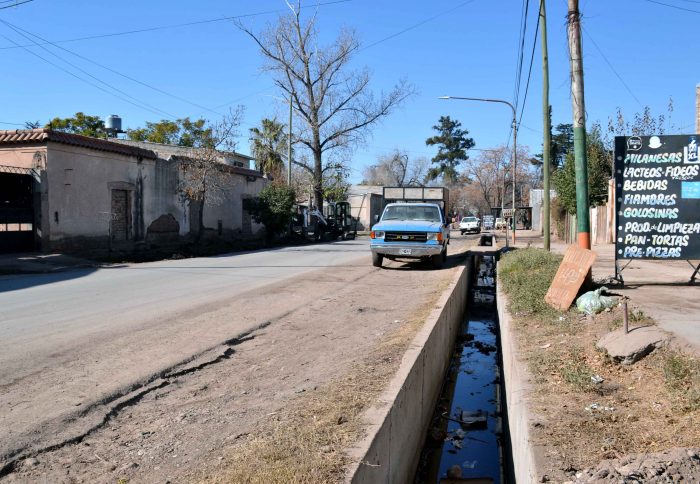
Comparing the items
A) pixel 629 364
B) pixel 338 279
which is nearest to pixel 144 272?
pixel 338 279

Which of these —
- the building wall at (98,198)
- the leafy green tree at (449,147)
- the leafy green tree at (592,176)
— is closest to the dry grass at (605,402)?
the building wall at (98,198)

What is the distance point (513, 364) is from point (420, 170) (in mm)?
85330

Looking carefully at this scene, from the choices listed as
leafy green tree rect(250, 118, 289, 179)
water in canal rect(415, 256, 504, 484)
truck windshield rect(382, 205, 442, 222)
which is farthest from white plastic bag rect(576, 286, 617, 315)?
leafy green tree rect(250, 118, 289, 179)

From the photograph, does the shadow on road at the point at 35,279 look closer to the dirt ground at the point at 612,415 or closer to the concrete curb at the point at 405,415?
the concrete curb at the point at 405,415

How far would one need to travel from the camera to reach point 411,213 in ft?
59.0

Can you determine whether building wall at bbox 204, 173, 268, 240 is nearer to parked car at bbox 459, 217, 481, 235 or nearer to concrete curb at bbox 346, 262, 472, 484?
concrete curb at bbox 346, 262, 472, 484

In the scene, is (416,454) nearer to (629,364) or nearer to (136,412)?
(629,364)

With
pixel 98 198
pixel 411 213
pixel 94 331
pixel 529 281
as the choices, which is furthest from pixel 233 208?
pixel 94 331

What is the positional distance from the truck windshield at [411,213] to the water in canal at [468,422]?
19.0 feet

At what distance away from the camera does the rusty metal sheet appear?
8.80 m

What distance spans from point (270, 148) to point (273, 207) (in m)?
19.6

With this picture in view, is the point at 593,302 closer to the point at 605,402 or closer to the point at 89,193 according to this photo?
the point at 605,402

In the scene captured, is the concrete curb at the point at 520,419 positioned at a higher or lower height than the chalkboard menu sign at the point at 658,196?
lower

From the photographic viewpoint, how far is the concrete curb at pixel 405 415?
3928 mm
